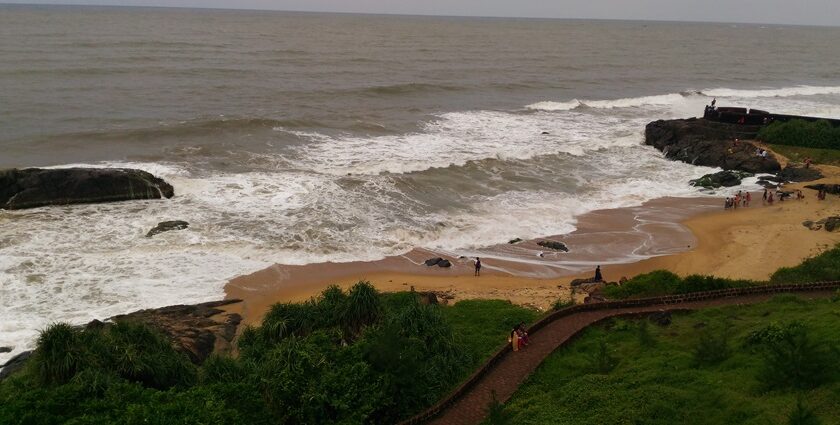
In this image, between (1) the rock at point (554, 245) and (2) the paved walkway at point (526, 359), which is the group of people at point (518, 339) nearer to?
(2) the paved walkway at point (526, 359)

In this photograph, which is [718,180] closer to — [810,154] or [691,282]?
[810,154]

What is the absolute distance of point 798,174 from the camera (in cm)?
3988

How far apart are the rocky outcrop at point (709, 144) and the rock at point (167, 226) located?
111 ft

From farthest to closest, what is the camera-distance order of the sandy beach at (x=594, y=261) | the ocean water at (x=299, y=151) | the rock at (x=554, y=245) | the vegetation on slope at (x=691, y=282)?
the rock at (x=554, y=245) < the ocean water at (x=299, y=151) < the sandy beach at (x=594, y=261) < the vegetation on slope at (x=691, y=282)

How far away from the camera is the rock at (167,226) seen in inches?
1143

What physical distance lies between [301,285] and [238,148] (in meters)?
21.8

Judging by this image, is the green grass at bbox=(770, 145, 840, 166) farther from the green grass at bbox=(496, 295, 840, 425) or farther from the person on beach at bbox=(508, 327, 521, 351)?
the person on beach at bbox=(508, 327, 521, 351)

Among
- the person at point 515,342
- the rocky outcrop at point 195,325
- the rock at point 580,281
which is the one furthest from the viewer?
the rock at point 580,281

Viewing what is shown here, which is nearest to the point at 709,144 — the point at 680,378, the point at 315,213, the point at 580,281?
the point at 580,281

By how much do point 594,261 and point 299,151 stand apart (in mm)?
23944

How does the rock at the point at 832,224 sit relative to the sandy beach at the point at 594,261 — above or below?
above

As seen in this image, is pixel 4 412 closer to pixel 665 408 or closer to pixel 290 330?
pixel 290 330

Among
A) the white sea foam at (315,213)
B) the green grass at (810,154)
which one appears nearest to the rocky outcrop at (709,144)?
the white sea foam at (315,213)

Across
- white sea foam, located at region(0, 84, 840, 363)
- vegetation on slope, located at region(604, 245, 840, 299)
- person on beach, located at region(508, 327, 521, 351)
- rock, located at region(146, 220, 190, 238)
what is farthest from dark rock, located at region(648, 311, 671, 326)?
rock, located at region(146, 220, 190, 238)
